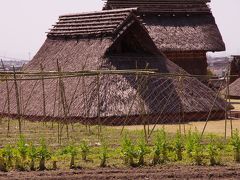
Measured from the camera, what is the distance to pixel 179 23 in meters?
35.8

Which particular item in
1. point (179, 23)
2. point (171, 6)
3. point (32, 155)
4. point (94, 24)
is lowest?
point (32, 155)

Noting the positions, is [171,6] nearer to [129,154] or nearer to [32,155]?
[129,154]

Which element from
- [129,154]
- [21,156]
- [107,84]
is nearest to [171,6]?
[107,84]

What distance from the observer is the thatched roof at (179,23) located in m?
34.3

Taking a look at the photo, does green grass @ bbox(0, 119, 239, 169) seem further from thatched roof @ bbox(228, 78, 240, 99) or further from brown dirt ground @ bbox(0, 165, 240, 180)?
thatched roof @ bbox(228, 78, 240, 99)

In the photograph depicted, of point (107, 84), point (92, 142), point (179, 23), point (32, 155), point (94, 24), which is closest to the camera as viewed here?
point (32, 155)

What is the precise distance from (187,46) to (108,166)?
22.2m

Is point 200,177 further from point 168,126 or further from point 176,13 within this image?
point 176,13

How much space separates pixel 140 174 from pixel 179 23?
24.9 m

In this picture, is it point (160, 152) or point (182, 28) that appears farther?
point (182, 28)

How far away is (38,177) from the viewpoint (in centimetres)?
1137

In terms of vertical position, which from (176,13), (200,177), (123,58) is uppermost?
(176,13)

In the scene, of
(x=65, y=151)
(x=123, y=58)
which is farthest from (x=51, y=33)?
(x=65, y=151)

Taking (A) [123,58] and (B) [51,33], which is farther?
(B) [51,33]
